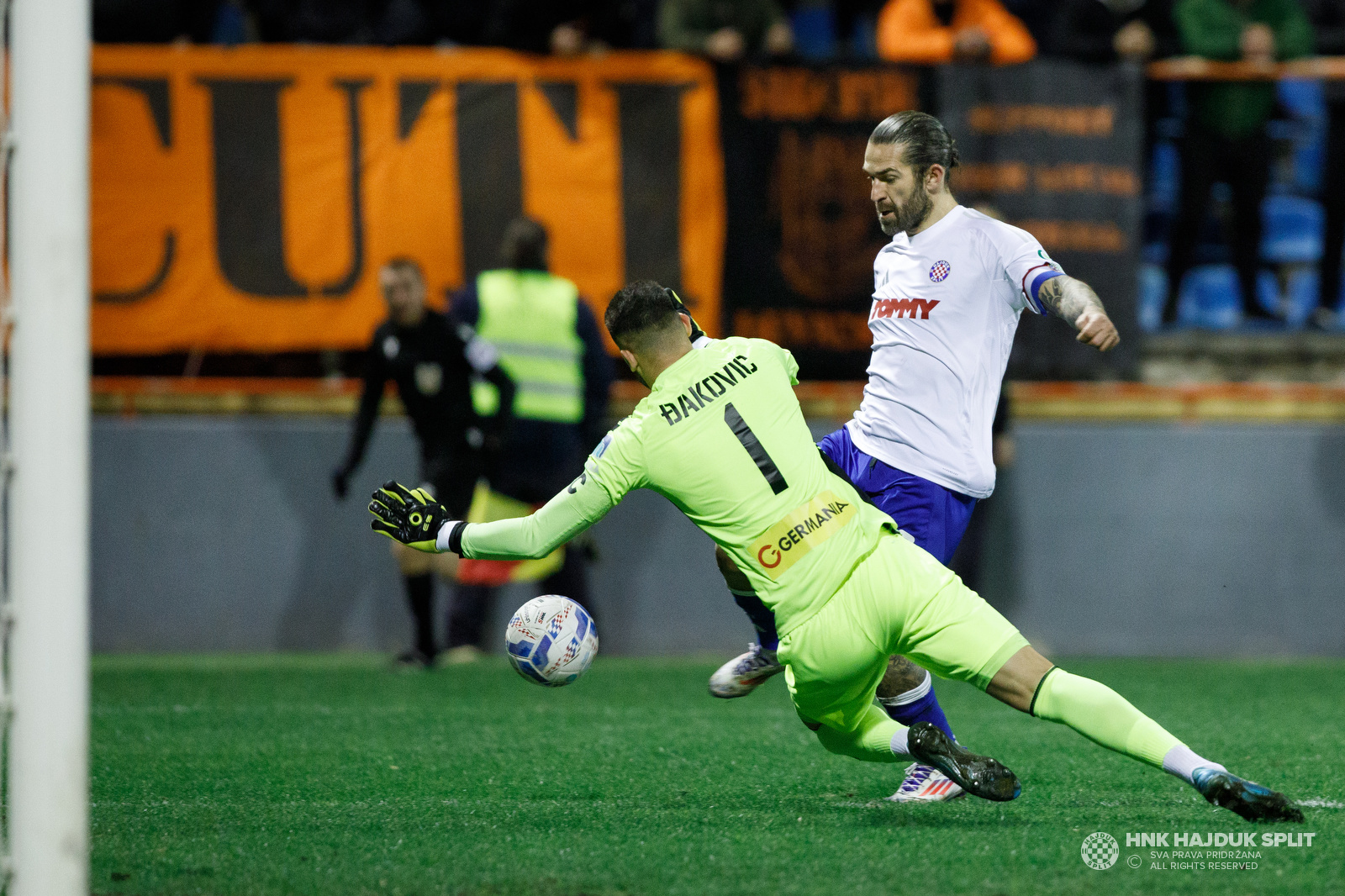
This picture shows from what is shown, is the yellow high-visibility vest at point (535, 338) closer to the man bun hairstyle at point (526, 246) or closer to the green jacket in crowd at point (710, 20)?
the man bun hairstyle at point (526, 246)

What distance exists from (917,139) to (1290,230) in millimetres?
7002

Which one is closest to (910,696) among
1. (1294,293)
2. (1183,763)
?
(1183,763)

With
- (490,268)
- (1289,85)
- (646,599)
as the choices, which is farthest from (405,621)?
(1289,85)

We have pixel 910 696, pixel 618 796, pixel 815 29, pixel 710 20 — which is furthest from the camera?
pixel 815 29

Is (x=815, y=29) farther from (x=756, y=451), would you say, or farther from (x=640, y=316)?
(x=756, y=451)

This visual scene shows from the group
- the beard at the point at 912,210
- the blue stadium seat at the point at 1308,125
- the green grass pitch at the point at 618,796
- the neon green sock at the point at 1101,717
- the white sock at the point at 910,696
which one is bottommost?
the green grass pitch at the point at 618,796

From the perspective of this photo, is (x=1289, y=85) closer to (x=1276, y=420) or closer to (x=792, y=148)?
(x=1276, y=420)

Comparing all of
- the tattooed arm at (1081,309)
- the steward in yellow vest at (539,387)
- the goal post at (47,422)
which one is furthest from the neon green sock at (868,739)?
the steward in yellow vest at (539,387)

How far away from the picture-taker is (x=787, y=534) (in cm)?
471

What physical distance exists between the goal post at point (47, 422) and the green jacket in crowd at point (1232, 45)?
8730 mm

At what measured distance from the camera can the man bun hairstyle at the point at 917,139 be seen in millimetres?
5207

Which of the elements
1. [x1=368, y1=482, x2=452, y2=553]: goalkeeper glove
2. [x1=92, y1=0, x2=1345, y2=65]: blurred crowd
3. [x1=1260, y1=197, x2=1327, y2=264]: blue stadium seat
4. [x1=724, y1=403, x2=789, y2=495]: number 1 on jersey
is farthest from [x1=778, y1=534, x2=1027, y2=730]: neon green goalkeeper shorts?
[x1=1260, y1=197, x2=1327, y2=264]: blue stadium seat

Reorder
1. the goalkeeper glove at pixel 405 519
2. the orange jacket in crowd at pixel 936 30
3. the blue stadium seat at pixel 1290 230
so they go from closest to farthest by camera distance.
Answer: the goalkeeper glove at pixel 405 519, the orange jacket in crowd at pixel 936 30, the blue stadium seat at pixel 1290 230

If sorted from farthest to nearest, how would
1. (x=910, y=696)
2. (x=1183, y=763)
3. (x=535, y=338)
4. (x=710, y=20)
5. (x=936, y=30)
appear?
(x=710, y=20) < (x=936, y=30) < (x=535, y=338) < (x=910, y=696) < (x=1183, y=763)
